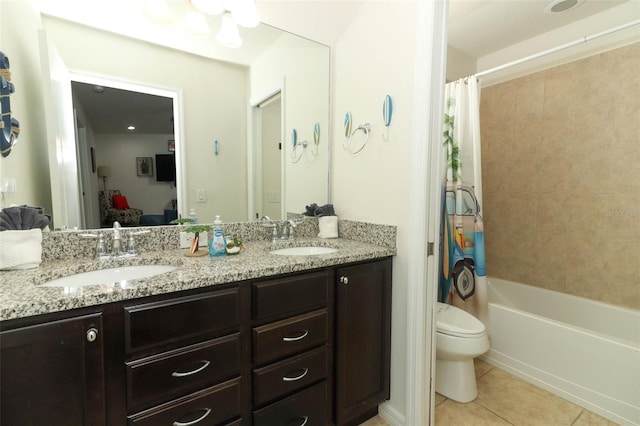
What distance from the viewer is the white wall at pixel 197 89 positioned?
1.24 metres

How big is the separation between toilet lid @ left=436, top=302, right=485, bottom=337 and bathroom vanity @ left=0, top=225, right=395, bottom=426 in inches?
16.1

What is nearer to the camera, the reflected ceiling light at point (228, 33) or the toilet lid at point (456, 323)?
the reflected ceiling light at point (228, 33)

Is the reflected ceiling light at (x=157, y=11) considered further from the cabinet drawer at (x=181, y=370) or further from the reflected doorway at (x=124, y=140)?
the cabinet drawer at (x=181, y=370)

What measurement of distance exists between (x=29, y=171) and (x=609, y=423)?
2.97m

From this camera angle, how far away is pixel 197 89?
1522 millimetres

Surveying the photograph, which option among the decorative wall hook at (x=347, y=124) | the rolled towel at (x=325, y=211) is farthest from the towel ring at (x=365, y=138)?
the rolled towel at (x=325, y=211)

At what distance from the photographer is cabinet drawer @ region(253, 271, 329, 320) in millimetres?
1082

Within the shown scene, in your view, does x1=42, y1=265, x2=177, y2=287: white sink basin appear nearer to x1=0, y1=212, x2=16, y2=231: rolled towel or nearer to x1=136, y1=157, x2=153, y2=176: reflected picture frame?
x1=0, y1=212, x2=16, y2=231: rolled towel

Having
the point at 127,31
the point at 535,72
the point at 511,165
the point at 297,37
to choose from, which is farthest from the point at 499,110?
the point at 127,31

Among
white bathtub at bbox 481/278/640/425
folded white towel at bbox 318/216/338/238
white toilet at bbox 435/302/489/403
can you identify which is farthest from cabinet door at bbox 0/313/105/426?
white bathtub at bbox 481/278/640/425

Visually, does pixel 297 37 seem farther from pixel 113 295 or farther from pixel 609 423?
pixel 609 423

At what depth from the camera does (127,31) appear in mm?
1320

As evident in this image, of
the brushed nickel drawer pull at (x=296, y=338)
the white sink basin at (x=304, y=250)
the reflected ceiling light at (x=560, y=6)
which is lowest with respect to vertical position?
the brushed nickel drawer pull at (x=296, y=338)

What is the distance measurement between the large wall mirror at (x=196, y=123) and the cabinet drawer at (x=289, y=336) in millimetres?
726
